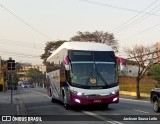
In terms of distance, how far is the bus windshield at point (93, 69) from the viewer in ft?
75.8

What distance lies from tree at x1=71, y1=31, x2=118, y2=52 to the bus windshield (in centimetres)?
7876

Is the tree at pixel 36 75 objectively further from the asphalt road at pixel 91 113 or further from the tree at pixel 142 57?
the asphalt road at pixel 91 113

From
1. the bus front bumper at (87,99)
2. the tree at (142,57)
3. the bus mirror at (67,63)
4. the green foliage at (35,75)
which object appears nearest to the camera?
the bus front bumper at (87,99)

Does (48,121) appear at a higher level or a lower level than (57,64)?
lower

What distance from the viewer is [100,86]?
23031 mm

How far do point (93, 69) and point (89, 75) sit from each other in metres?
0.41

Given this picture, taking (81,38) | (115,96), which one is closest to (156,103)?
(115,96)

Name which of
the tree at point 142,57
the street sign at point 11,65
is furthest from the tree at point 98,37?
the street sign at point 11,65

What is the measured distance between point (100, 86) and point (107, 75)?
747 mm

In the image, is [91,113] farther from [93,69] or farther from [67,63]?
[67,63]

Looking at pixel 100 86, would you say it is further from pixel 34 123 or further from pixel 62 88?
pixel 34 123

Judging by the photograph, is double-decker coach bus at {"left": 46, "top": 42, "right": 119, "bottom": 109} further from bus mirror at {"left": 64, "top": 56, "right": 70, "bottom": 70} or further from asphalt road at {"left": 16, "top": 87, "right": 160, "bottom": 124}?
asphalt road at {"left": 16, "top": 87, "right": 160, "bottom": 124}

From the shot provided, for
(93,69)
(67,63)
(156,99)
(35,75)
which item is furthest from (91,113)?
(35,75)

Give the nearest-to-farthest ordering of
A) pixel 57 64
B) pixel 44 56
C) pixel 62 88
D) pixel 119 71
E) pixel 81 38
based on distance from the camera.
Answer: pixel 119 71 < pixel 62 88 < pixel 57 64 < pixel 81 38 < pixel 44 56
